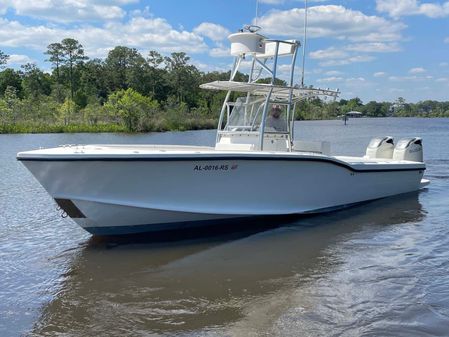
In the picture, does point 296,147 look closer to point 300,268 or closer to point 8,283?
point 300,268

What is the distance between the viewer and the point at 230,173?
27.9ft

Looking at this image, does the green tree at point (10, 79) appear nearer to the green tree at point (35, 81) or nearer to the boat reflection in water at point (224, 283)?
the green tree at point (35, 81)

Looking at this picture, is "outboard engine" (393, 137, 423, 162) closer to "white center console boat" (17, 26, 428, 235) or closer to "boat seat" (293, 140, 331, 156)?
"white center console boat" (17, 26, 428, 235)

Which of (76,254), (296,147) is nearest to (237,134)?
(296,147)

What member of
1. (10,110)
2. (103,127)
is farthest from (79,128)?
(10,110)

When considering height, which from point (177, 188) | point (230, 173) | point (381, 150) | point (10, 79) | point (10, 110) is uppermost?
point (10, 79)

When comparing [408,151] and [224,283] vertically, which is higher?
[408,151]

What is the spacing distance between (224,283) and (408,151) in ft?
26.9

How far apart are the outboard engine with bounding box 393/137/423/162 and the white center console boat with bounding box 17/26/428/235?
63 centimetres

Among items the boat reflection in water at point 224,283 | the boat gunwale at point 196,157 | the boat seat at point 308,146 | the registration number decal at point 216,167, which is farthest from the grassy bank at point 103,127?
the registration number decal at point 216,167

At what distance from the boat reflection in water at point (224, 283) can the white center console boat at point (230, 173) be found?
21.5 inches

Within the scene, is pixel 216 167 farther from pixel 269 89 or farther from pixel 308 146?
pixel 308 146

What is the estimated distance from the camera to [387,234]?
931 centimetres

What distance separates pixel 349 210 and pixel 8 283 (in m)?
7.47
